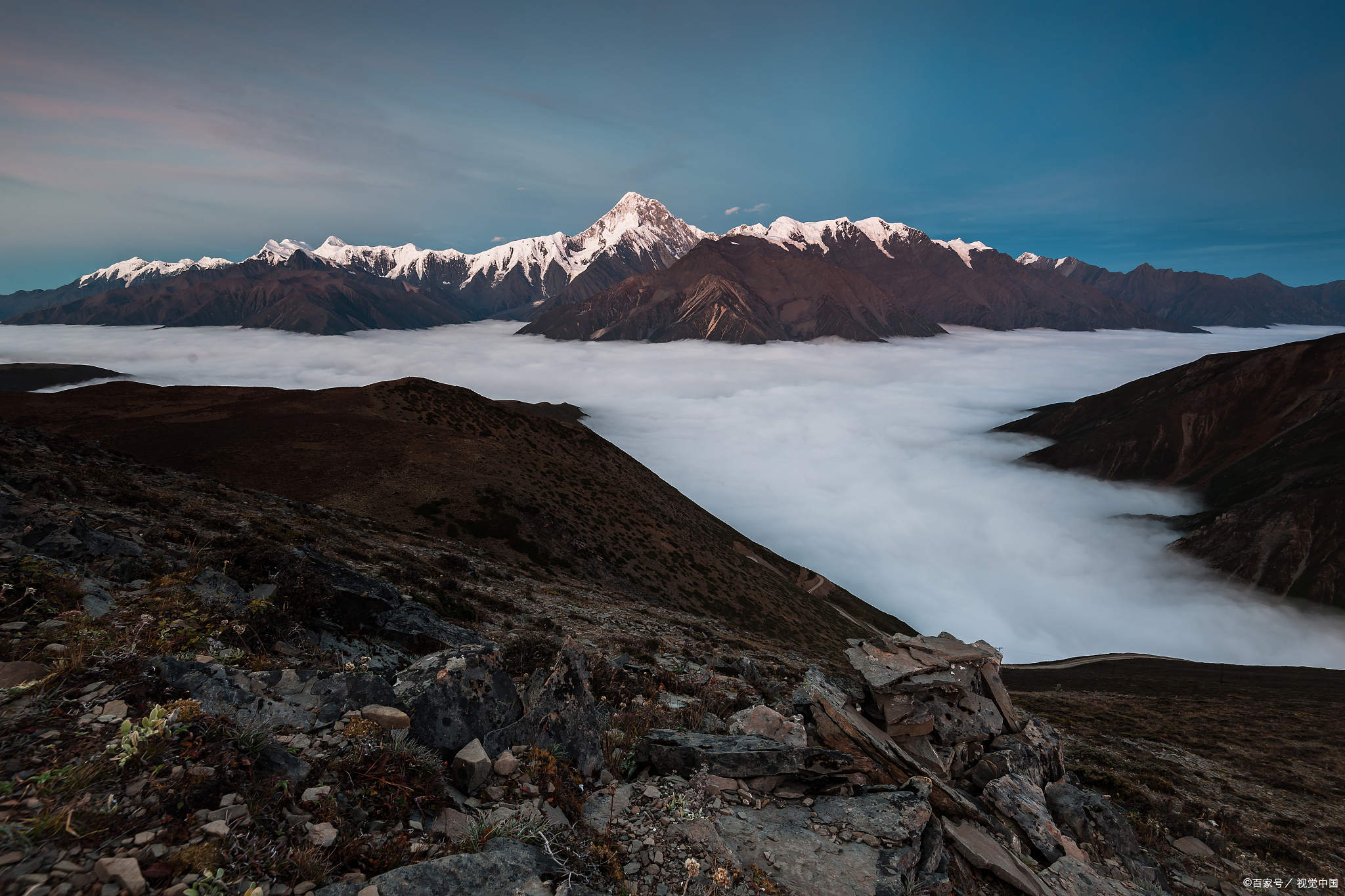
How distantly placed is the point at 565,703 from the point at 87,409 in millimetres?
102759

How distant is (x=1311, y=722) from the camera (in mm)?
49844

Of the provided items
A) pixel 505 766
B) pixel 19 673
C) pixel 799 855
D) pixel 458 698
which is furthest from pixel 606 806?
pixel 19 673

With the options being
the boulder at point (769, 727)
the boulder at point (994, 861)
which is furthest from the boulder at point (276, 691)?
the boulder at point (994, 861)

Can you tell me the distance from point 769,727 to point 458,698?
728 cm

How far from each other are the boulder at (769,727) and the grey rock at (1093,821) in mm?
10223

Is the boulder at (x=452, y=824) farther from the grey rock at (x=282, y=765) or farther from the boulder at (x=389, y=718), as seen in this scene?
the grey rock at (x=282, y=765)

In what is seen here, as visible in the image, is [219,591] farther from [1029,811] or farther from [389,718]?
[1029,811]

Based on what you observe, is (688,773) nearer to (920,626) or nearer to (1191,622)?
(920,626)

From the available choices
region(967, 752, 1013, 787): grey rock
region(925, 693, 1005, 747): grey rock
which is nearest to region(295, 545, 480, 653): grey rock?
region(925, 693, 1005, 747): grey rock

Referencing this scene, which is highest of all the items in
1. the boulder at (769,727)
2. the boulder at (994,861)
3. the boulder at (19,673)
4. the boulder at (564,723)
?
the boulder at (19,673)

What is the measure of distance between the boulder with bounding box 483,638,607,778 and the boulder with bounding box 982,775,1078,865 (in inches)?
472

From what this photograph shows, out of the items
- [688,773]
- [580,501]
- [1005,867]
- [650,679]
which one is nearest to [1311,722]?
[1005,867]

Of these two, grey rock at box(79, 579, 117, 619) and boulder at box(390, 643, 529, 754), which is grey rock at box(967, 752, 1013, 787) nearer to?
boulder at box(390, 643, 529, 754)

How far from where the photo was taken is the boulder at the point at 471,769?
728 cm
